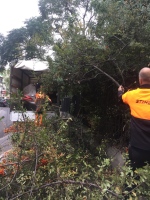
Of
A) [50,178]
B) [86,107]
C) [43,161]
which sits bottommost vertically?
[50,178]

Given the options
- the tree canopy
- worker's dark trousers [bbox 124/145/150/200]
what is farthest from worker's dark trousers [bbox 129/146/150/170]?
the tree canopy

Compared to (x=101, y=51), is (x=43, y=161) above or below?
below

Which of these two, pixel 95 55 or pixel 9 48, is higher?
pixel 9 48

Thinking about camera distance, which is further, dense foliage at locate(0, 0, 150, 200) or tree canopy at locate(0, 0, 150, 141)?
tree canopy at locate(0, 0, 150, 141)

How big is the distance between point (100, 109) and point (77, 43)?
6.41 feet

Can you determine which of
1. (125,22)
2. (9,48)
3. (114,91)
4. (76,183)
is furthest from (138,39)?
(9,48)

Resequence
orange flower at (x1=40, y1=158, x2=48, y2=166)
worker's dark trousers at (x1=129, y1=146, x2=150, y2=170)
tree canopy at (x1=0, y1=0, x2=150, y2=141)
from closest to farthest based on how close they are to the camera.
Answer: worker's dark trousers at (x1=129, y1=146, x2=150, y2=170), orange flower at (x1=40, y1=158, x2=48, y2=166), tree canopy at (x1=0, y1=0, x2=150, y2=141)

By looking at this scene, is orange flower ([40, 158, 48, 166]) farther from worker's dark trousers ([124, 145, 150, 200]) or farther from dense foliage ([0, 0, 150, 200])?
worker's dark trousers ([124, 145, 150, 200])

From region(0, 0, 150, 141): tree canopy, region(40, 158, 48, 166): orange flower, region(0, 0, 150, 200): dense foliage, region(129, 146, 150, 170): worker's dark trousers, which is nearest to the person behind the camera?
region(0, 0, 150, 200): dense foliage

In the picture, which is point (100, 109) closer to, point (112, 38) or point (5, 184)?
point (112, 38)

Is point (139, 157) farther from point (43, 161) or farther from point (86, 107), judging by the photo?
point (86, 107)

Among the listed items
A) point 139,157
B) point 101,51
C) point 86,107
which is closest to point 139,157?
point 139,157

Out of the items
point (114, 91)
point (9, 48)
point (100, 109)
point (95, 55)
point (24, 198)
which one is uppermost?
point (9, 48)

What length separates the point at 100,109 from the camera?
18.5 ft
